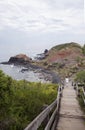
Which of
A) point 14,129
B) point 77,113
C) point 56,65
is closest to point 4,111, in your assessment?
point 14,129

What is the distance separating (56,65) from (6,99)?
285ft

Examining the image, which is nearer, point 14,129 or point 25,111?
point 14,129

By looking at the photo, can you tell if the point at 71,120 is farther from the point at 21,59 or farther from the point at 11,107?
the point at 21,59

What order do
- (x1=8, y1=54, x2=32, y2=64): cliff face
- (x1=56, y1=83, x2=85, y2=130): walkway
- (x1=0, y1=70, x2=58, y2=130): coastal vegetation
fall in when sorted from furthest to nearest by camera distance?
(x1=8, y1=54, x2=32, y2=64): cliff face < (x1=56, y1=83, x2=85, y2=130): walkway < (x1=0, y1=70, x2=58, y2=130): coastal vegetation

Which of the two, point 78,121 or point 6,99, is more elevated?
point 6,99

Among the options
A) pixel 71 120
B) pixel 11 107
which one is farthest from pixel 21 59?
pixel 11 107

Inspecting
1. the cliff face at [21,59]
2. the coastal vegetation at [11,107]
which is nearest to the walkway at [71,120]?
the coastal vegetation at [11,107]

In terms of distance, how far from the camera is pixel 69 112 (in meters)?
15.8

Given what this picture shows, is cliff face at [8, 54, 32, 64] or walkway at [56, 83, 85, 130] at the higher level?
cliff face at [8, 54, 32, 64]

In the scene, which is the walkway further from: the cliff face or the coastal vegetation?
the cliff face

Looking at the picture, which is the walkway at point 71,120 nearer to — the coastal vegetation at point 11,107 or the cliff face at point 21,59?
the coastal vegetation at point 11,107

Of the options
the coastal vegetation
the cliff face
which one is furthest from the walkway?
the cliff face

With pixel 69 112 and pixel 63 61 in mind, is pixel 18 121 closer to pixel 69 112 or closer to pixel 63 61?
pixel 69 112

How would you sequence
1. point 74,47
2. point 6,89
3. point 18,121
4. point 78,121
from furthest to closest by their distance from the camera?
1. point 74,47
2. point 78,121
3. point 18,121
4. point 6,89
